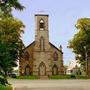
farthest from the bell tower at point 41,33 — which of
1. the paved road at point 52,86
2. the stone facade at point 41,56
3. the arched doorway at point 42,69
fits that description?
the paved road at point 52,86

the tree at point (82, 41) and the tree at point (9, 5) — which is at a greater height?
the tree at point (82, 41)

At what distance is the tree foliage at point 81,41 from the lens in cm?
8838

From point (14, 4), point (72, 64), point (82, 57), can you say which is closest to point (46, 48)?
point (82, 57)

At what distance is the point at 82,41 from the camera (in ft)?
291

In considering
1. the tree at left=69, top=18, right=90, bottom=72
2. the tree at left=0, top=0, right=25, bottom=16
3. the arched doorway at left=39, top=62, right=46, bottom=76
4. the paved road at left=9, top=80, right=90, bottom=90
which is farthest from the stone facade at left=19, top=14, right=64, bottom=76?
the tree at left=0, top=0, right=25, bottom=16

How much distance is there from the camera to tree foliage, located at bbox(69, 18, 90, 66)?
88375mm

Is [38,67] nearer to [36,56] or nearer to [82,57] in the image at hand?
[36,56]

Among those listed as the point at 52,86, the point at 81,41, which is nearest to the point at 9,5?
the point at 52,86

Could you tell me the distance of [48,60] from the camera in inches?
3686

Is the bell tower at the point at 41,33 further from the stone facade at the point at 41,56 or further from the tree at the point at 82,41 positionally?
the tree at the point at 82,41

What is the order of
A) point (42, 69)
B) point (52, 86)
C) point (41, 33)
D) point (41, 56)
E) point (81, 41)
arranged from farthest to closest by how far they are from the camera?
point (41, 33), point (41, 56), point (42, 69), point (81, 41), point (52, 86)

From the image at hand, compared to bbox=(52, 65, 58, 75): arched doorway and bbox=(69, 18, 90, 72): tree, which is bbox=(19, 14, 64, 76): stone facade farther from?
bbox=(69, 18, 90, 72): tree

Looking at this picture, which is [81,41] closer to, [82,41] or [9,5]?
[82,41]

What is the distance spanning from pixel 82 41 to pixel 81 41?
304 mm
